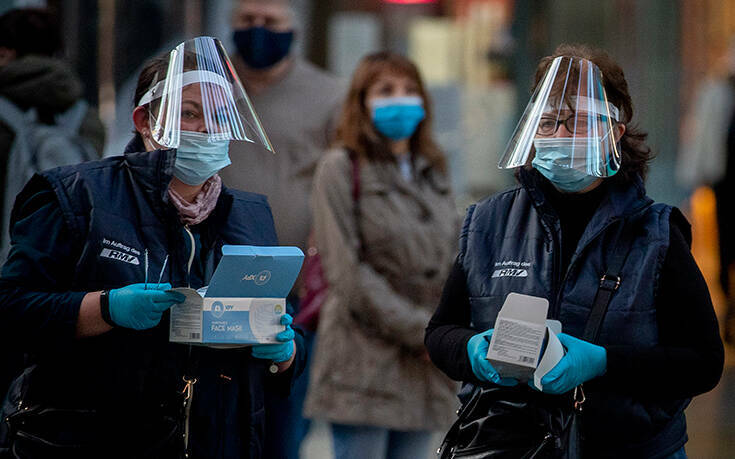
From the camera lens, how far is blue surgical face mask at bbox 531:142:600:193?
2996 millimetres

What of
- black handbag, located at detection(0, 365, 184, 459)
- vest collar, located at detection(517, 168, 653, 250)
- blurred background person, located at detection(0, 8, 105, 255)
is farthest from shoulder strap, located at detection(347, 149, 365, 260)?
black handbag, located at detection(0, 365, 184, 459)

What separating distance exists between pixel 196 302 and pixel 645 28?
896 centimetres

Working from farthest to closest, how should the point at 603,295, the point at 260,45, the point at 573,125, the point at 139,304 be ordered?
the point at 260,45
the point at 573,125
the point at 603,295
the point at 139,304

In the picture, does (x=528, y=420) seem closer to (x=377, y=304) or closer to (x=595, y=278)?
(x=595, y=278)

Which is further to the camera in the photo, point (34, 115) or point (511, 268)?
point (34, 115)

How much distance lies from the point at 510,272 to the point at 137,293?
38.4 inches

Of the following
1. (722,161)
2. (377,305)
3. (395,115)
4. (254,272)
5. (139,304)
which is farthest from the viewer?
(722,161)

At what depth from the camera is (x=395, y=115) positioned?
5.00m

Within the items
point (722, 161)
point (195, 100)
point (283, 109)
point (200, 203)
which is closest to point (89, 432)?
point (200, 203)

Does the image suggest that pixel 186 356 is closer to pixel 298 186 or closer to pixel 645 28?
pixel 298 186

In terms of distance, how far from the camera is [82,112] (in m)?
4.96

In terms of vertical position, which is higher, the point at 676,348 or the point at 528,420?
the point at 676,348

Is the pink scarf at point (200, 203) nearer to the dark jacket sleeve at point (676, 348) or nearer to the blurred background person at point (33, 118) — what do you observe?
the dark jacket sleeve at point (676, 348)

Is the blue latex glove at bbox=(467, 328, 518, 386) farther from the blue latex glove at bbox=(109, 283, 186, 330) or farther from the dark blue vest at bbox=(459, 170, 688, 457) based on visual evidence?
the blue latex glove at bbox=(109, 283, 186, 330)
